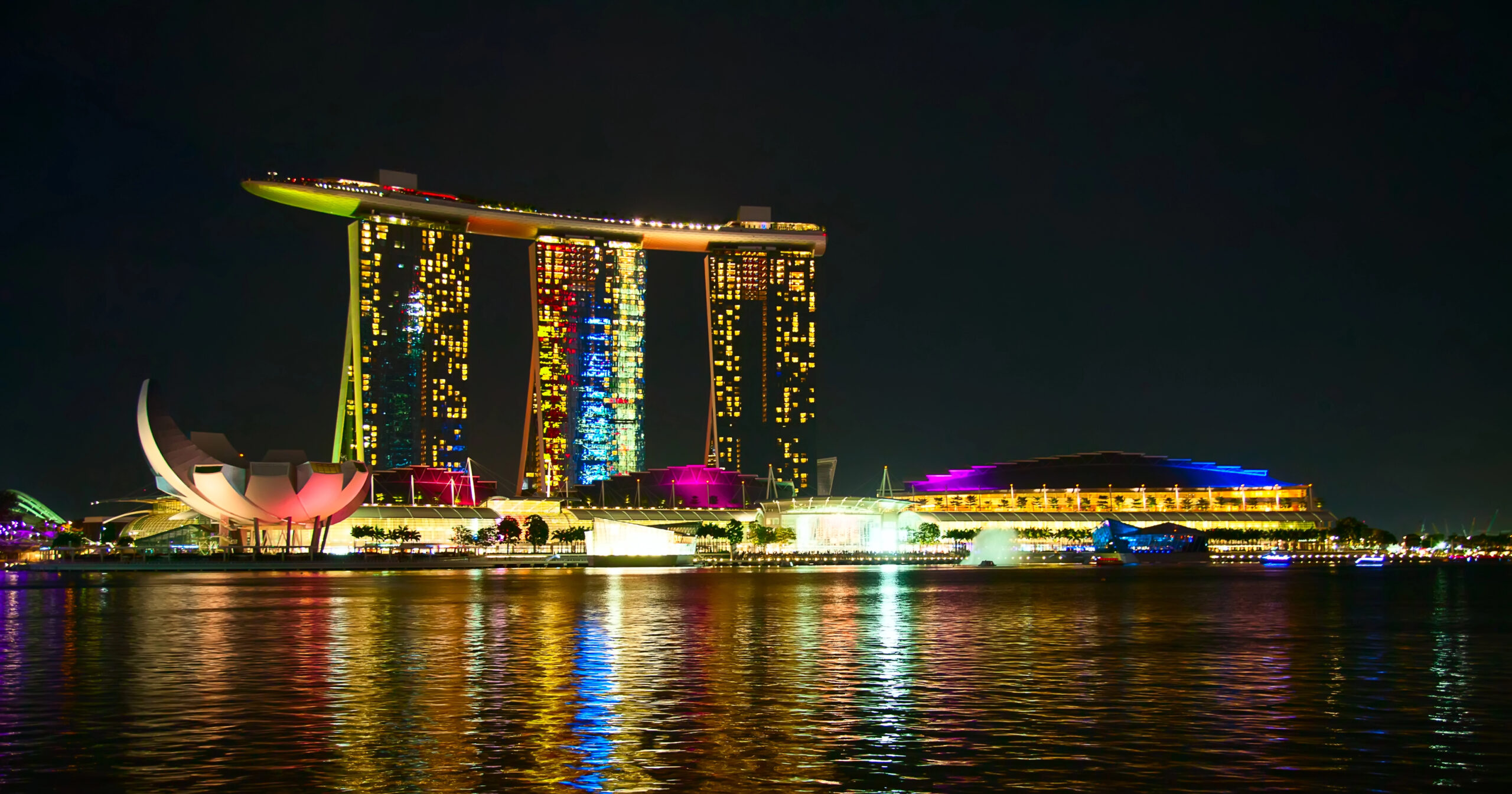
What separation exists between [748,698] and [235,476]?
353 feet

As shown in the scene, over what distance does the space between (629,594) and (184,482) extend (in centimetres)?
7157

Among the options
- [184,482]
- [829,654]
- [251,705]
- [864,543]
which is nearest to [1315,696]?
[829,654]

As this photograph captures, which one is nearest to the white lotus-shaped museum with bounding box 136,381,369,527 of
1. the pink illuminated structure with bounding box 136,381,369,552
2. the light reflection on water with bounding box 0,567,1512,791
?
the pink illuminated structure with bounding box 136,381,369,552

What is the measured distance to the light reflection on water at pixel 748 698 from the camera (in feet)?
64.6

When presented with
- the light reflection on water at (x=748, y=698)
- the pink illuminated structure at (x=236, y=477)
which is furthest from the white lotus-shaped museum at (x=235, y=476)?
the light reflection on water at (x=748, y=698)

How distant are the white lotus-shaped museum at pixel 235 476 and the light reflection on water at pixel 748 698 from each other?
2619 inches

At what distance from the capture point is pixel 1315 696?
92.4 feet

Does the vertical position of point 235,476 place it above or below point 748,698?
above

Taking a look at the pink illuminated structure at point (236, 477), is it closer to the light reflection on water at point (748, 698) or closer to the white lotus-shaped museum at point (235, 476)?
the white lotus-shaped museum at point (235, 476)

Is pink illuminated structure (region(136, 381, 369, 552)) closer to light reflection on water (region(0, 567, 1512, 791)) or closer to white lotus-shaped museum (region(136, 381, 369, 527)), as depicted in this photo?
white lotus-shaped museum (region(136, 381, 369, 527))

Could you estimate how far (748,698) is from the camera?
27672mm

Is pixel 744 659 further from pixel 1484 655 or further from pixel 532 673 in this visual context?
pixel 1484 655

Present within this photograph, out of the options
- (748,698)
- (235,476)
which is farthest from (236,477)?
(748,698)

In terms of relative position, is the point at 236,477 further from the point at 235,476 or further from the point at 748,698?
the point at 748,698
